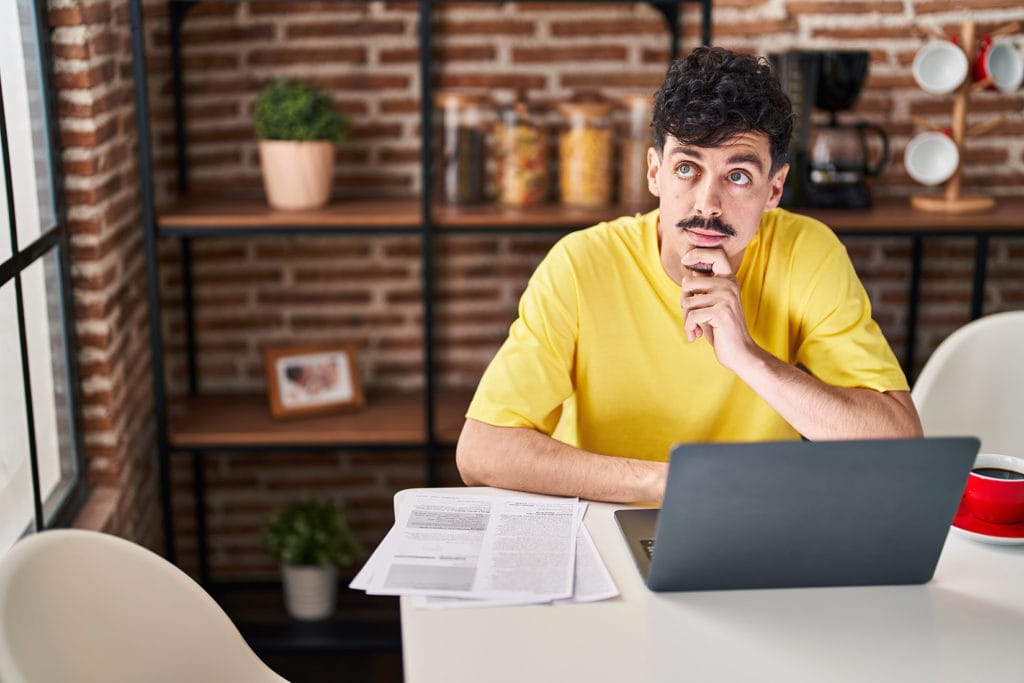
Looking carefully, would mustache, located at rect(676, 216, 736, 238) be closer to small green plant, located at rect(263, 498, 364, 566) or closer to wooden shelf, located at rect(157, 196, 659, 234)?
wooden shelf, located at rect(157, 196, 659, 234)

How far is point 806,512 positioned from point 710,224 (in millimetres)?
650

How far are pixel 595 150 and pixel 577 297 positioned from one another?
0.97 metres

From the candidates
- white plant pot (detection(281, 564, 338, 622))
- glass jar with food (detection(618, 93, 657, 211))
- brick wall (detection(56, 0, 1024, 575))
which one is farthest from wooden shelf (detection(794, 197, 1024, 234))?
white plant pot (detection(281, 564, 338, 622))

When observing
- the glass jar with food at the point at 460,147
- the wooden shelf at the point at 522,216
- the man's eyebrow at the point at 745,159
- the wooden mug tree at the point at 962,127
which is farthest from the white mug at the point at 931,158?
the man's eyebrow at the point at 745,159

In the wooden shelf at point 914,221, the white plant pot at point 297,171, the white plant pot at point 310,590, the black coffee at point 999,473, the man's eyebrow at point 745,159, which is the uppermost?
the man's eyebrow at point 745,159

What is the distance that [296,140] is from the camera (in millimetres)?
2738

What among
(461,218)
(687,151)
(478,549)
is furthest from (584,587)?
(461,218)

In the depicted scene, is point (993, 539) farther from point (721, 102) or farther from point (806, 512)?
point (721, 102)

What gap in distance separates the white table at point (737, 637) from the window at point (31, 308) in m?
1.06

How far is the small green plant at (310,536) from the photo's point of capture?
2.97 metres

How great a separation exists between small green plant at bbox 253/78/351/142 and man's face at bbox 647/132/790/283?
1135 millimetres

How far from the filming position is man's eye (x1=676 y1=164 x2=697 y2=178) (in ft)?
6.05

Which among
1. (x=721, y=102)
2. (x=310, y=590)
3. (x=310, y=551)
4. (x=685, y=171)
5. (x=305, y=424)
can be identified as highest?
(x=721, y=102)

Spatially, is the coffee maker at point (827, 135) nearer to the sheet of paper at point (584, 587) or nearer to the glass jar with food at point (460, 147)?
the glass jar with food at point (460, 147)
